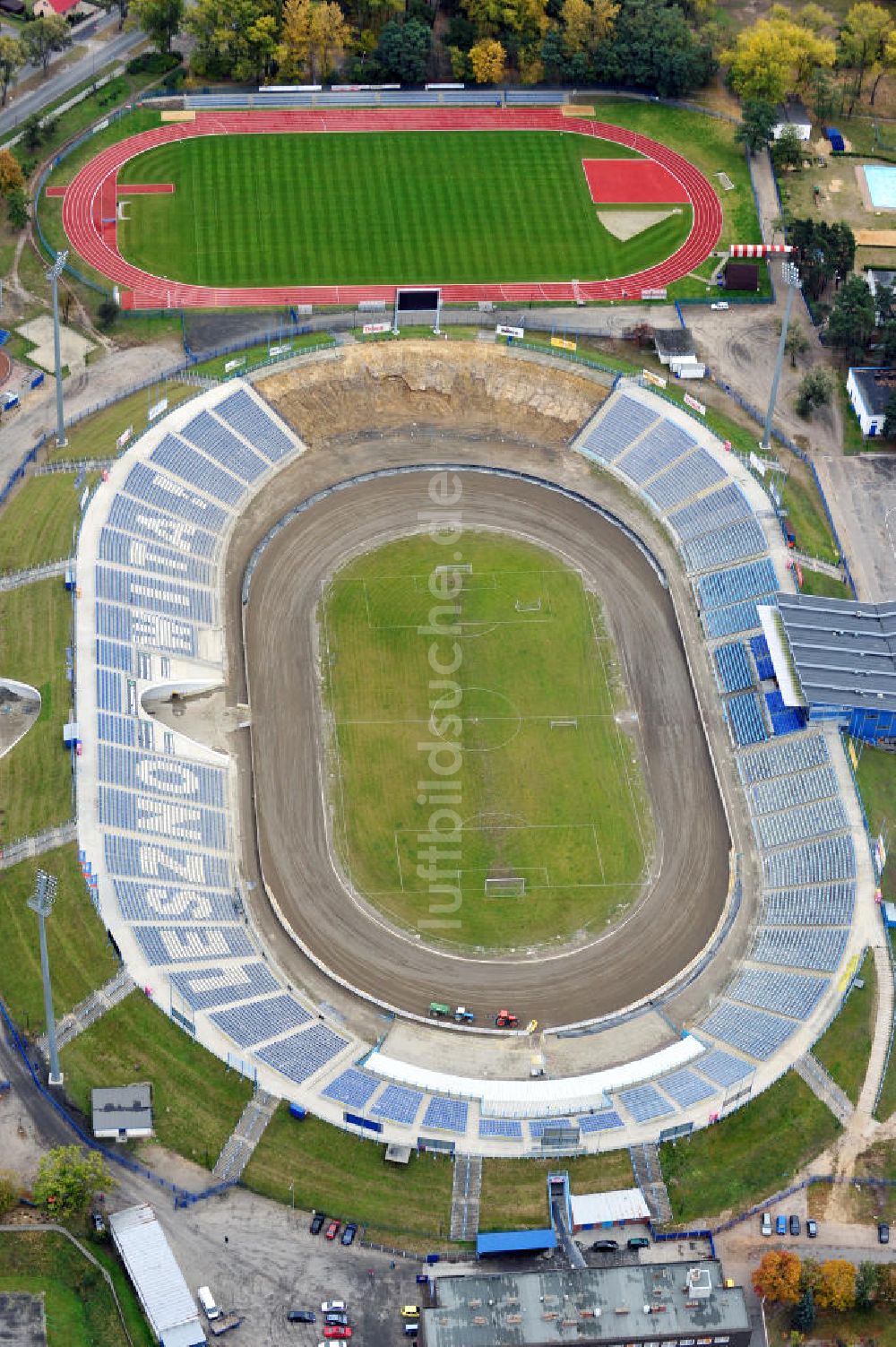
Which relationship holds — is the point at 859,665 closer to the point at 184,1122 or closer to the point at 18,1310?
the point at 184,1122

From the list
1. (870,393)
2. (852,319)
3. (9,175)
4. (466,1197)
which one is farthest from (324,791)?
(9,175)

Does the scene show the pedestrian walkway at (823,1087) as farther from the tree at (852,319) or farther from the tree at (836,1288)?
the tree at (852,319)

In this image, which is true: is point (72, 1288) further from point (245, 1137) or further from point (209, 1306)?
point (245, 1137)

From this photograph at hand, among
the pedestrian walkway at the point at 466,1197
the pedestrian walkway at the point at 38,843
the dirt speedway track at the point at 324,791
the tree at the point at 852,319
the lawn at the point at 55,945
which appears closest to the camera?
the pedestrian walkway at the point at 466,1197

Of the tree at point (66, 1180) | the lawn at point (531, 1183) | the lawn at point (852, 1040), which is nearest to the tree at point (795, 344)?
the lawn at point (852, 1040)

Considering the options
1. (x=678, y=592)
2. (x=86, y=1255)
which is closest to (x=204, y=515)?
(x=678, y=592)
